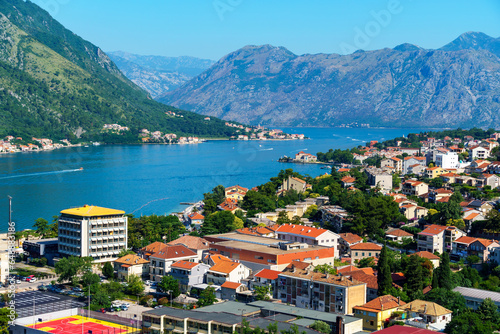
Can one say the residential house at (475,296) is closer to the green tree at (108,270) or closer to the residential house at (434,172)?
the green tree at (108,270)

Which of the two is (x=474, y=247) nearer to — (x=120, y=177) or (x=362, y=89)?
(x=120, y=177)

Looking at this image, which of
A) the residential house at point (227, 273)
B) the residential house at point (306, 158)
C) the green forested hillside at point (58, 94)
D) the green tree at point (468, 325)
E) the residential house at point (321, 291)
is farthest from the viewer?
the green forested hillside at point (58, 94)

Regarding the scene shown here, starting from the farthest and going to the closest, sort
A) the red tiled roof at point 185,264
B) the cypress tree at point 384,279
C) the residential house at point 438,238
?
the residential house at point 438,238, the red tiled roof at point 185,264, the cypress tree at point 384,279

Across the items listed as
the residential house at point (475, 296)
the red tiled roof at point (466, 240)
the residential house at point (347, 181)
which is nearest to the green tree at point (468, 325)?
the residential house at point (475, 296)

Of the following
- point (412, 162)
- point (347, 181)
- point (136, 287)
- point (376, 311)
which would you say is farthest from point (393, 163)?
point (376, 311)

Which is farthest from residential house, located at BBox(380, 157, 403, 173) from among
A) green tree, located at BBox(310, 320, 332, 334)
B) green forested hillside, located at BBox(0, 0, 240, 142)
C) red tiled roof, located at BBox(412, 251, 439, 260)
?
green forested hillside, located at BBox(0, 0, 240, 142)

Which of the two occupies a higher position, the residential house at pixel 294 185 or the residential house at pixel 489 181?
the residential house at pixel 489 181
